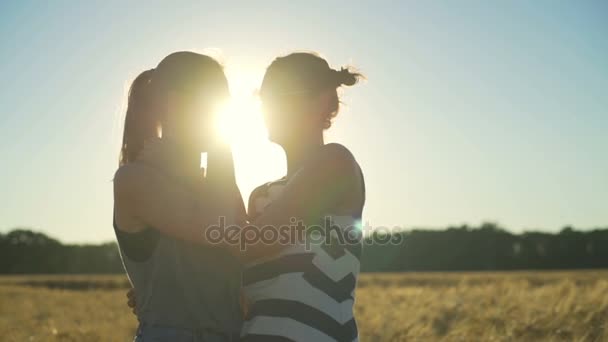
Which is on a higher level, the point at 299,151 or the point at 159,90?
the point at 159,90

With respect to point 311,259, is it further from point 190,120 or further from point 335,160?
point 190,120

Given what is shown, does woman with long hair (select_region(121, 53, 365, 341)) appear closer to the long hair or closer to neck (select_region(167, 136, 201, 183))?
neck (select_region(167, 136, 201, 183))

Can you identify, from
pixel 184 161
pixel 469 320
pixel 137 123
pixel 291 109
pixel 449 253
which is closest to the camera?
pixel 184 161

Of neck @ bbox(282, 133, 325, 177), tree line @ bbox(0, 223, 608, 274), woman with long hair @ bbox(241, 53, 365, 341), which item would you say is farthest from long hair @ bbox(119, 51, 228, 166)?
tree line @ bbox(0, 223, 608, 274)

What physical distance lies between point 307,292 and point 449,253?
198ft

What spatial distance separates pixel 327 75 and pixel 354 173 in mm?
451

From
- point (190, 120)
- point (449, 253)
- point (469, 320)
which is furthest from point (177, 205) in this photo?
point (449, 253)

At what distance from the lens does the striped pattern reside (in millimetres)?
2428

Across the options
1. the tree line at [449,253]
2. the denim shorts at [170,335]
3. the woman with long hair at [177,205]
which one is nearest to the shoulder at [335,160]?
the woman with long hair at [177,205]

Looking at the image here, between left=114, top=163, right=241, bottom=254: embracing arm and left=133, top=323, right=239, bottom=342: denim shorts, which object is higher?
left=114, top=163, right=241, bottom=254: embracing arm

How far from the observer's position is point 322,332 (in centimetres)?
242

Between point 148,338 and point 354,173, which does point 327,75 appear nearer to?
point 354,173

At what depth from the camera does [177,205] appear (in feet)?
7.48

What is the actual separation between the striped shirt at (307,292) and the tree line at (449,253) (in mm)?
54249
